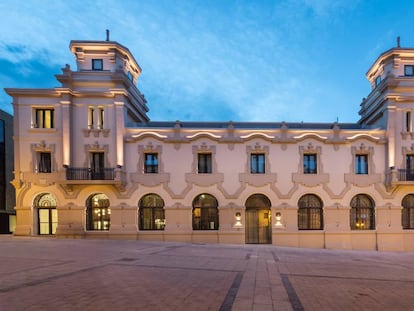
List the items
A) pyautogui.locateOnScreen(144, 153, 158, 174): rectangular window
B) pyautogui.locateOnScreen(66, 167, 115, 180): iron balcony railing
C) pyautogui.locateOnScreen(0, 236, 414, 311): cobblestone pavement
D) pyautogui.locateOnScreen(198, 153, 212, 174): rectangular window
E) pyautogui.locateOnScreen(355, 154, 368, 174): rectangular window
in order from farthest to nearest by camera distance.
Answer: pyautogui.locateOnScreen(355, 154, 368, 174): rectangular window
pyautogui.locateOnScreen(198, 153, 212, 174): rectangular window
pyautogui.locateOnScreen(144, 153, 158, 174): rectangular window
pyautogui.locateOnScreen(66, 167, 115, 180): iron balcony railing
pyautogui.locateOnScreen(0, 236, 414, 311): cobblestone pavement

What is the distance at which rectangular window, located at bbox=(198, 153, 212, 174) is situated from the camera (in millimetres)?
20641

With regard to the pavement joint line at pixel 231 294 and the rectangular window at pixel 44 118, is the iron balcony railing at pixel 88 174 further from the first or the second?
the pavement joint line at pixel 231 294

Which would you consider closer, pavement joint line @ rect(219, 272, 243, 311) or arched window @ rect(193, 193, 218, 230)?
pavement joint line @ rect(219, 272, 243, 311)

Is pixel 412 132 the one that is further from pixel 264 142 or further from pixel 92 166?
pixel 92 166

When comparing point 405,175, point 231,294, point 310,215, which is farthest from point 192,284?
point 405,175

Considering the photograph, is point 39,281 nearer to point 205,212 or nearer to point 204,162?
point 205,212

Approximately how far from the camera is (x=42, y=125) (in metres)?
20.5

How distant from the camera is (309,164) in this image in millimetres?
20766

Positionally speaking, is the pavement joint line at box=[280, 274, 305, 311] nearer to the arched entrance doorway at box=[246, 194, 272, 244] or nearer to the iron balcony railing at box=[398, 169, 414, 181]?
the arched entrance doorway at box=[246, 194, 272, 244]

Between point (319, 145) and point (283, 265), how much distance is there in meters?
12.3

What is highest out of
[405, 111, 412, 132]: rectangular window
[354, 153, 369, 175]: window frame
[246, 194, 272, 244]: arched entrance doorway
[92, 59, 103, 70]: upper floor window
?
[92, 59, 103, 70]: upper floor window

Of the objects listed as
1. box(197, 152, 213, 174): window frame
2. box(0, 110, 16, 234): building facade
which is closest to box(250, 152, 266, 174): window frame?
box(197, 152, 213, 174): window frame

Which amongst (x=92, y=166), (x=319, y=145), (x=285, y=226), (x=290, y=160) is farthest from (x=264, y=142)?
(x=92, y=166)

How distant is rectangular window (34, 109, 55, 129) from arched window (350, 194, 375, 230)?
2412cm
